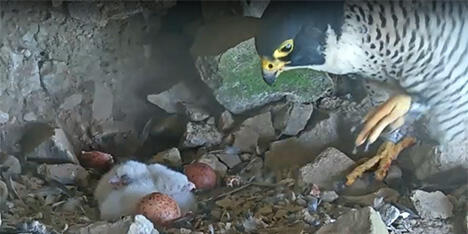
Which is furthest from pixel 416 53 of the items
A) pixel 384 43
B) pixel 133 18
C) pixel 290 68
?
pixel 133 18

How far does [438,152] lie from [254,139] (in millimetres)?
261

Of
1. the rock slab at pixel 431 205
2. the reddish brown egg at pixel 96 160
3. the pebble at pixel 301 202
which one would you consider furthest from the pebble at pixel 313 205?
the reddish brown egg at pixel 96 160

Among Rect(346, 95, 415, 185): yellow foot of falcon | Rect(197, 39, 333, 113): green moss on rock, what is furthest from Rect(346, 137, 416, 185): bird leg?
Rect(197, 39, 333, 113): green moss on rock

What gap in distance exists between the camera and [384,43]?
1.29m

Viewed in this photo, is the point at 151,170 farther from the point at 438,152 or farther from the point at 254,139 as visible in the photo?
the point at 438,152

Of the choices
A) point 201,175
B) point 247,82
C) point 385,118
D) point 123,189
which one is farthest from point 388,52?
point 123,189

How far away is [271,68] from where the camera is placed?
127 cm

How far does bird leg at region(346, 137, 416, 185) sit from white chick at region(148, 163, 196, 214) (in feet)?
0.72

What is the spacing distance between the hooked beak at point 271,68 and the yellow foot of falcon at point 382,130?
15cm

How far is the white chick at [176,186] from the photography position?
1.24 metres

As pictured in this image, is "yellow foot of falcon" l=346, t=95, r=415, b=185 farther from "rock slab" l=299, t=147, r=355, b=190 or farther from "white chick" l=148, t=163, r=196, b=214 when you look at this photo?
"white chick" l=148, t=163, r=196, b=214

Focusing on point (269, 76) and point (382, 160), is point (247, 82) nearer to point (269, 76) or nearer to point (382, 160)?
point (269, 76)

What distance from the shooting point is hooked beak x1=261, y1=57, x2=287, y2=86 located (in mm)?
1263

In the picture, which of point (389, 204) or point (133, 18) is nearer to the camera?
point (389, 204)
